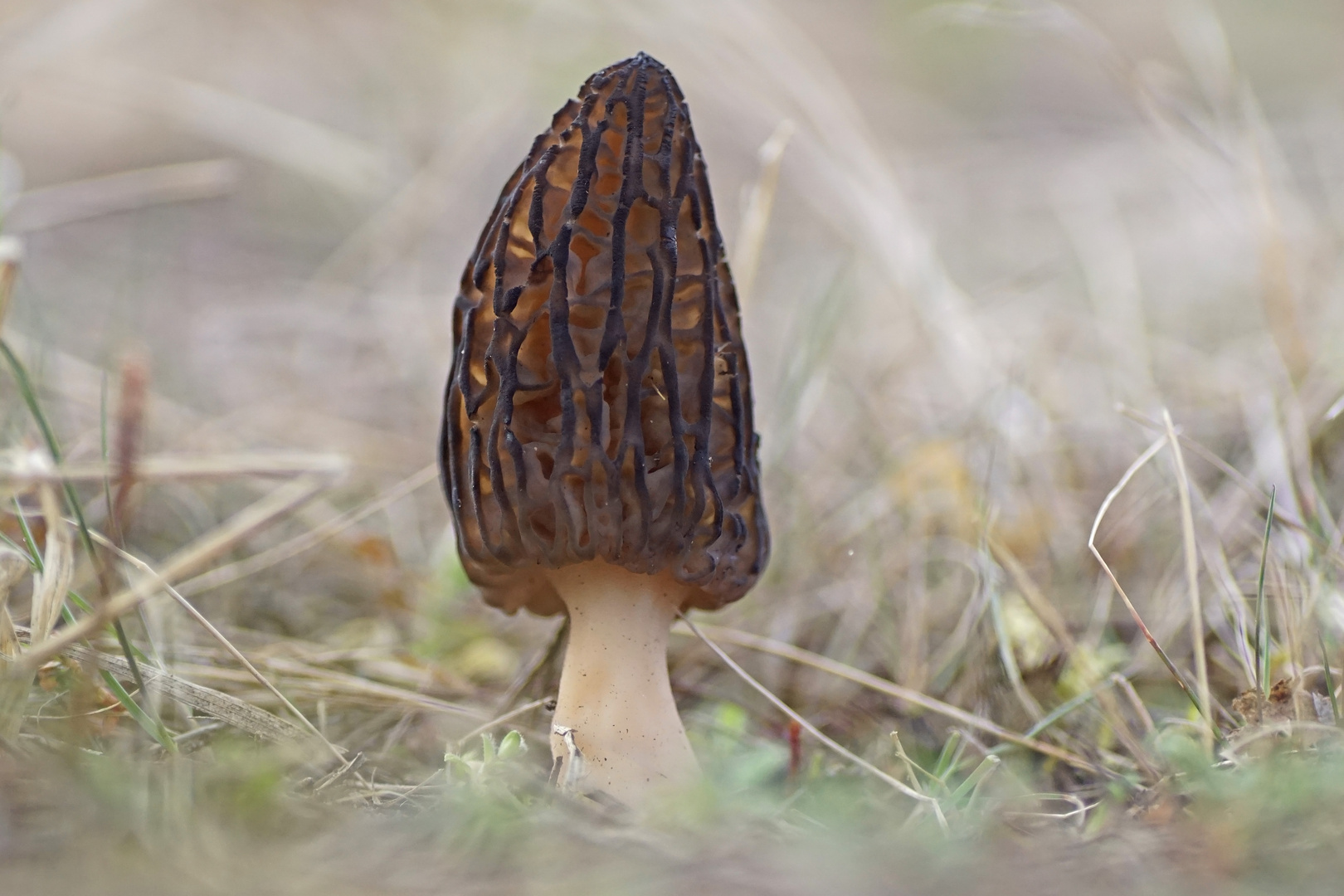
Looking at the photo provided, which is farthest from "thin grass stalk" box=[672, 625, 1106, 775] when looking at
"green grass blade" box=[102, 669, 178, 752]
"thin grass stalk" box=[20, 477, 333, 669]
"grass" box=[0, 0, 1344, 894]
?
"green grass blade" box=[102, 669, 178, 752]

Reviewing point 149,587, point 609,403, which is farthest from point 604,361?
point 149,587

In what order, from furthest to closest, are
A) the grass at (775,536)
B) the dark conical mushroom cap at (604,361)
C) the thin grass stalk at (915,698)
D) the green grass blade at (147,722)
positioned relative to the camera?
the thin grass stalk at (915,698) < the dark conical mushroom cap at (604,361) < the green grass blade at (147,722) < the grass at (775,536)

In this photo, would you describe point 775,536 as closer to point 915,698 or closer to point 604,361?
point 915,698

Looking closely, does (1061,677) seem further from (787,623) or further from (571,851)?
(571,851)

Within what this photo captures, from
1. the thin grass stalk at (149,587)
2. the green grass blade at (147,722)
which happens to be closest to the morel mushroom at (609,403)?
the thin grass stalk at (149,587)

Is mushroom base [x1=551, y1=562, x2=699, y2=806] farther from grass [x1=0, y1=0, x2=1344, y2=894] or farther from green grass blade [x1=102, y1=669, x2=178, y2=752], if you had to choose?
green grass blade [x1=102, y1=669, x2=178, y2=752]

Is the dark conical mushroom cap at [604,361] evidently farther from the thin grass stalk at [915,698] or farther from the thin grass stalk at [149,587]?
the thin grass stalk at [915,698]

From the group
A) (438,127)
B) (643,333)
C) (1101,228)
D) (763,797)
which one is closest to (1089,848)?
(763,797)
